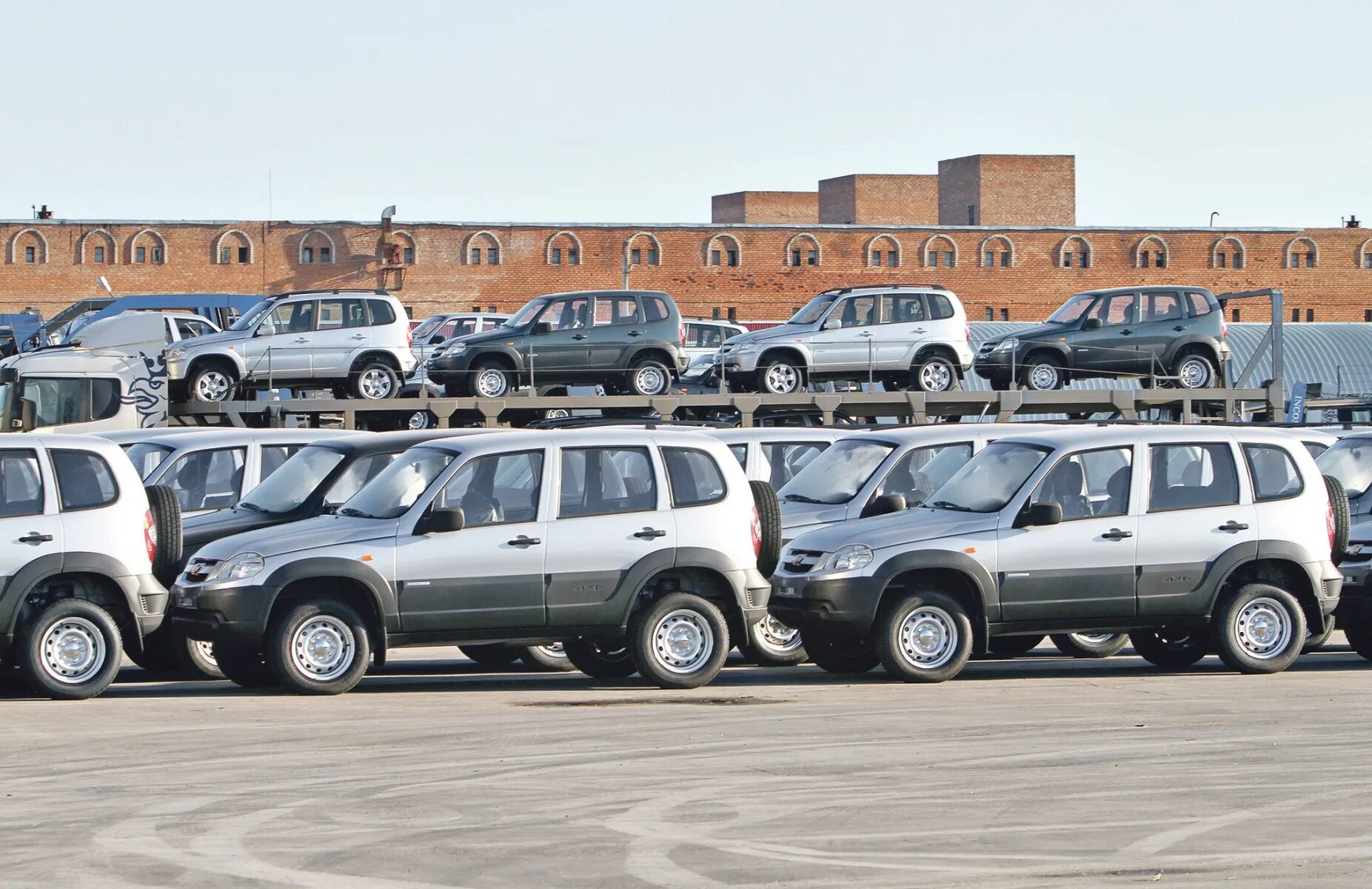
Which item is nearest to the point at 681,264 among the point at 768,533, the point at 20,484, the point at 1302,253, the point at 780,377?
the point at 1302,253

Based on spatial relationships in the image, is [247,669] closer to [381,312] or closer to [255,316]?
[381,312]

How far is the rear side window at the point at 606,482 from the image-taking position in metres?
13.4

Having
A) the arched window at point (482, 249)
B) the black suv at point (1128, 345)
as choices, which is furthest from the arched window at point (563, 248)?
the black suv at point (1128, 345)

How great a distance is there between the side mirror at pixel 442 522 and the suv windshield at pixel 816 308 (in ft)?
44.2

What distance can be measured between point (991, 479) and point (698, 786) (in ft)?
18.2

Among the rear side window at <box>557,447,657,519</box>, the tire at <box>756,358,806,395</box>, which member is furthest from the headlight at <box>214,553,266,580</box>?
the tire at <box>756,358,806,395</box>

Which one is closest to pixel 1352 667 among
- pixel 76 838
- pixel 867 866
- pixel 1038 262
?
pixel 867 866

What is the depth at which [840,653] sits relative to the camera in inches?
562

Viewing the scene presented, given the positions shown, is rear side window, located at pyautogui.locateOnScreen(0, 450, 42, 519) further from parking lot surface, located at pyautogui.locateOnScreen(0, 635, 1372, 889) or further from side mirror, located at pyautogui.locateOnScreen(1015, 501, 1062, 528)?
side mirror, located at pyautogui.locateOnScreen(1015, 501, 1062, 528)

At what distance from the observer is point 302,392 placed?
92.3 feet

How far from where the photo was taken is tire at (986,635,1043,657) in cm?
1570

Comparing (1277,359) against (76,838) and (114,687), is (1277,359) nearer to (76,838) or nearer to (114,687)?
(114,687)

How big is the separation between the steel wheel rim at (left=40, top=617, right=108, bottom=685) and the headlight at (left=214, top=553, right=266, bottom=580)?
98 cm

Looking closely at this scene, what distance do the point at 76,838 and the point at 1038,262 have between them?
68.4m
